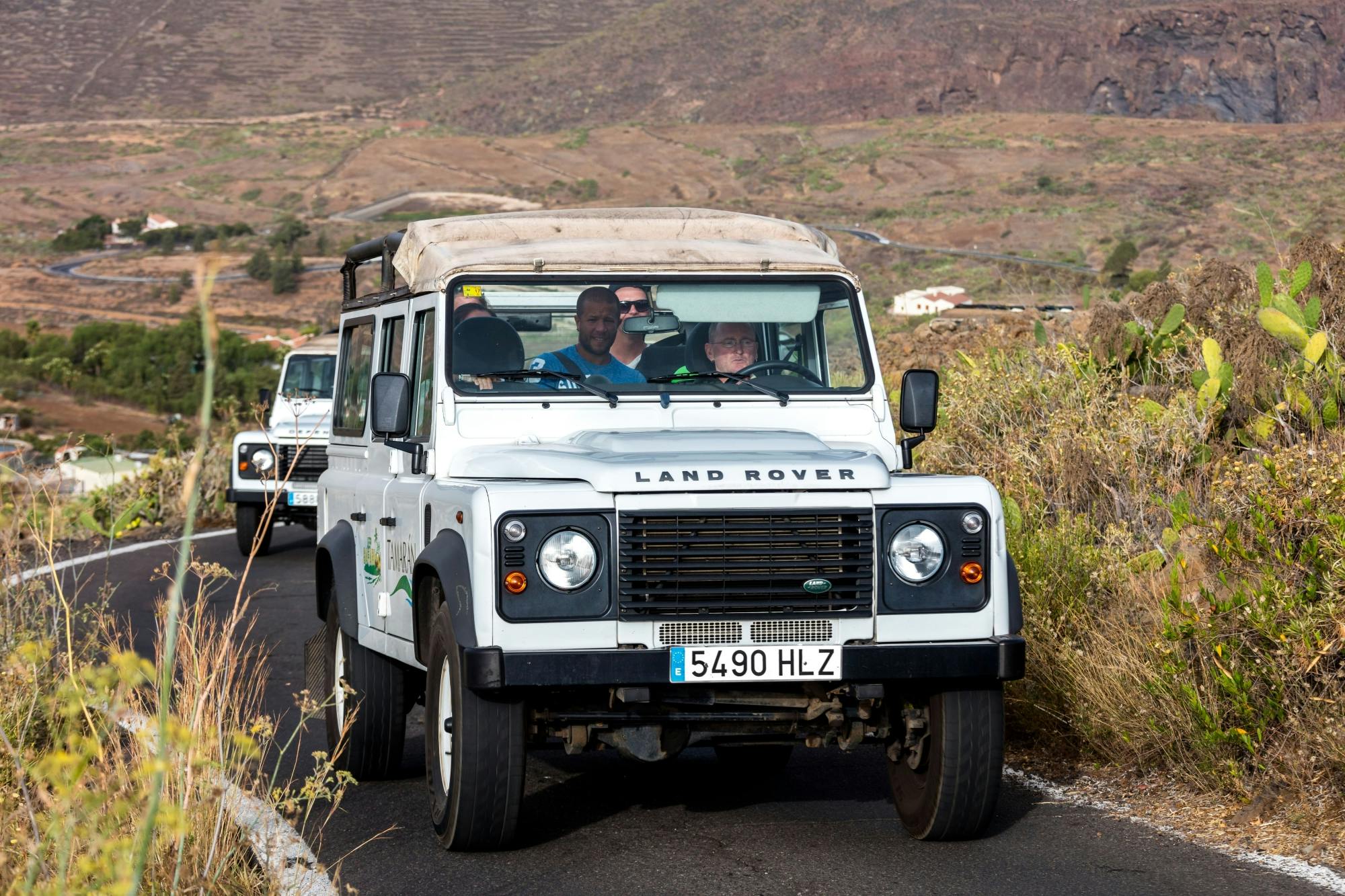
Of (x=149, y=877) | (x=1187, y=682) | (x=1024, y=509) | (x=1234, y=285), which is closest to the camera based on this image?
(x=149, y=877)

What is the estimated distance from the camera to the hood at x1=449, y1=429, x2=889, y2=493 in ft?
18.0

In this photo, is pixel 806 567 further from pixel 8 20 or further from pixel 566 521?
pixel 8 20

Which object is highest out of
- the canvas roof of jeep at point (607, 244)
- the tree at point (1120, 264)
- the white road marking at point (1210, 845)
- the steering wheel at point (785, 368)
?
the tree at point (1120, 264)

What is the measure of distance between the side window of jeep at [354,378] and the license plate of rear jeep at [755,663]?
2.67 metres

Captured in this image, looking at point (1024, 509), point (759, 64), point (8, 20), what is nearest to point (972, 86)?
point (759, 64)

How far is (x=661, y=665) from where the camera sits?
542 centimetres

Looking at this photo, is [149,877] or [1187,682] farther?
[1187,682]

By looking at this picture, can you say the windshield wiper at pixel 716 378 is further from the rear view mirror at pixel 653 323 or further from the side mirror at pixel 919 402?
the side mirror at pixel 919 402

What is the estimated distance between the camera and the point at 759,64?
13375 centimetres

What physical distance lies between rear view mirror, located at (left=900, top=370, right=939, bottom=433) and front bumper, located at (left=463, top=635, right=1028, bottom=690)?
1250 millimetres

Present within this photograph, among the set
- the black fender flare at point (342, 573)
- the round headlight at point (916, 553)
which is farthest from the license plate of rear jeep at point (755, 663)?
the black fender flare at point (342, 573)

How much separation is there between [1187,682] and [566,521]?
2.72 m

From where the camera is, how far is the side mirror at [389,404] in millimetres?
6406

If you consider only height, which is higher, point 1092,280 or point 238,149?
point 238,149
